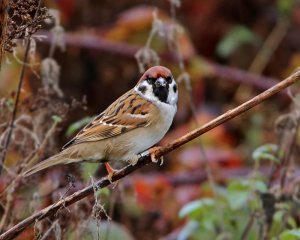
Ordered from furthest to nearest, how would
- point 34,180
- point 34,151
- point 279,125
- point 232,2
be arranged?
point 232,2 < point 279,125 < point 34,180 < point 34,151

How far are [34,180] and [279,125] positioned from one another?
1148 millimetres

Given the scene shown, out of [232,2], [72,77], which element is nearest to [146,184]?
[72,77]

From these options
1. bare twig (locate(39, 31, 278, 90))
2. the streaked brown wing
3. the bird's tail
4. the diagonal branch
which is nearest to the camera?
the diagonal branch

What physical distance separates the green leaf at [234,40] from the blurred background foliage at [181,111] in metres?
0.01

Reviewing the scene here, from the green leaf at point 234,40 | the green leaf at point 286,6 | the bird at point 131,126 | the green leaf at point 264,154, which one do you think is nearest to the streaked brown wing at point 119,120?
the bird at point 131,126

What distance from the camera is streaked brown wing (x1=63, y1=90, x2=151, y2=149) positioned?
3205 millimetres

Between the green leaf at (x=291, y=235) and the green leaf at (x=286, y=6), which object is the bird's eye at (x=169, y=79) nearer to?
the green leaf at (x=291, y=235)

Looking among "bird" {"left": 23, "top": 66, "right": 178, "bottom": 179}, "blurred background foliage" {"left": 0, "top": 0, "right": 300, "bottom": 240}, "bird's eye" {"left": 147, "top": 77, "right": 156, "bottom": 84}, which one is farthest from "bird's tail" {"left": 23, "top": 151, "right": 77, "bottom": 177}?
"bird's eye" {"left": 147, "top": 77, "right": 156, "bottom": 84}

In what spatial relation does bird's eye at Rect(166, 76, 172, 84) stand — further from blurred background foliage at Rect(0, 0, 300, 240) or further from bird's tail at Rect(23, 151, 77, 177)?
bird's tail at Rect(23, 151, 77, 177)

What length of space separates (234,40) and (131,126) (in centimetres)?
326

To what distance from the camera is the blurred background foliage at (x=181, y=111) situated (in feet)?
10.9

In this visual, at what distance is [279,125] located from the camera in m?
3.64

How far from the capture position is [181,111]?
6.10 meters

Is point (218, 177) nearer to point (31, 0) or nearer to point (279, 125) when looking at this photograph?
point (279, 125)
